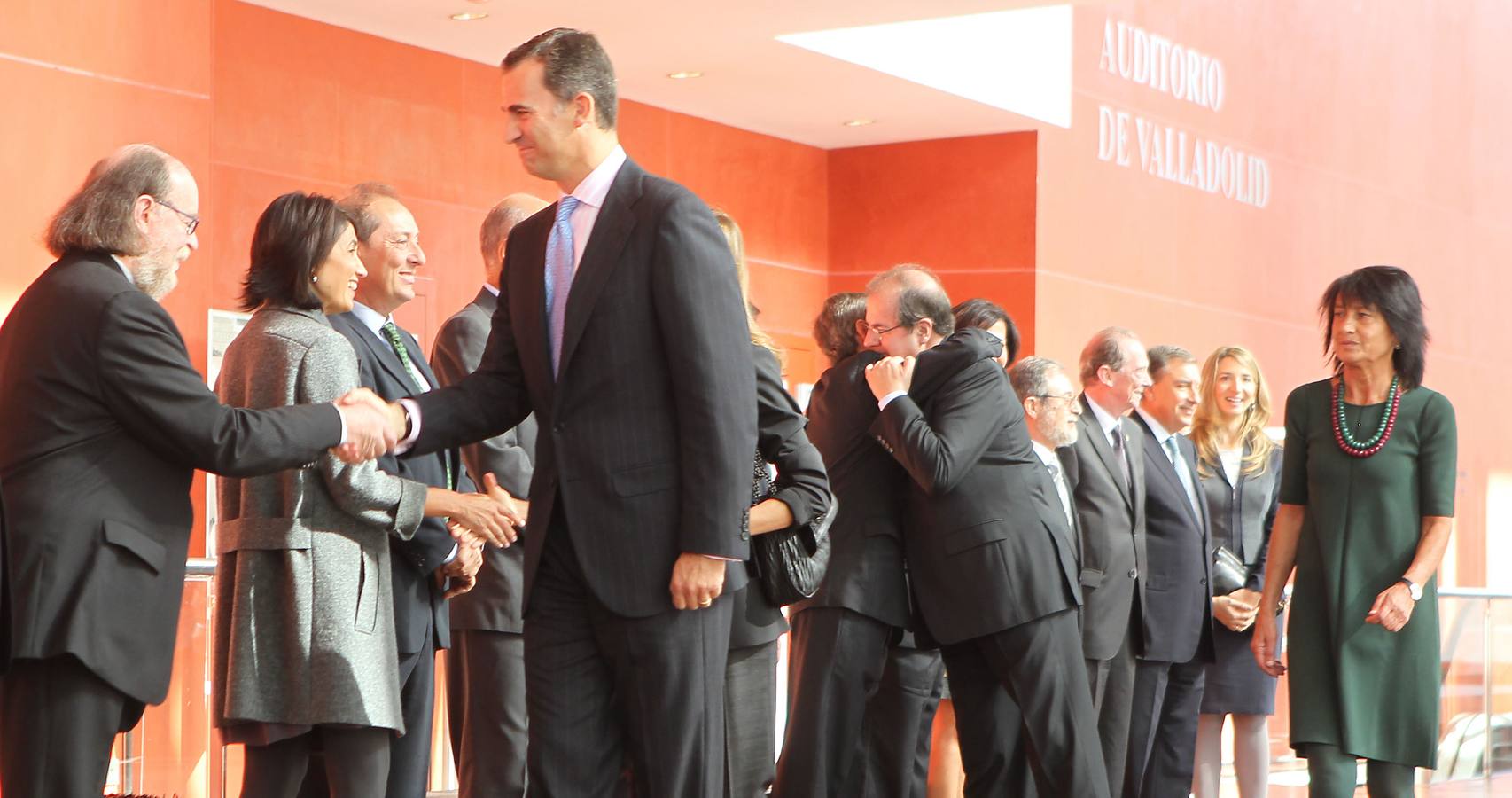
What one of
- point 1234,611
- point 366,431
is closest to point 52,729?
point 366,431

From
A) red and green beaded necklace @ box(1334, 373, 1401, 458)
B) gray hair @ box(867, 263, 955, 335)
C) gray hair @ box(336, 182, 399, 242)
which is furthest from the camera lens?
gray hair @ box(867, 263, 955, 335)

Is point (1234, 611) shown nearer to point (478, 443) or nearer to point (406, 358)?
point (478, 443)

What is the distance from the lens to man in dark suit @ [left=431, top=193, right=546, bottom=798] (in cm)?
480

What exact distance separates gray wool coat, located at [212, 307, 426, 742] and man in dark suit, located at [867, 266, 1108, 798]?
180cm

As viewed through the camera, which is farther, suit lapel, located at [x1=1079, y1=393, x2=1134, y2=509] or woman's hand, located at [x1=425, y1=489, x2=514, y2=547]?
suit lapel, located at [x1=1079, y1=393, x2=1134, y2=509]

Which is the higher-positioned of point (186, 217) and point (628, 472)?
point (186, 217)

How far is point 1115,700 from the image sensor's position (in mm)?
6273

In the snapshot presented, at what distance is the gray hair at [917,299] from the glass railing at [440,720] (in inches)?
82.9

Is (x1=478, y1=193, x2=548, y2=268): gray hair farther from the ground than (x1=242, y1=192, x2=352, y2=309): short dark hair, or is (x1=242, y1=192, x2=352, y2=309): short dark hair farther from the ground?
(x1=478, y1=193, x2=548, y2=268): gray hair

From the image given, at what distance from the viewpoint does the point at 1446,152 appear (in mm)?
17938

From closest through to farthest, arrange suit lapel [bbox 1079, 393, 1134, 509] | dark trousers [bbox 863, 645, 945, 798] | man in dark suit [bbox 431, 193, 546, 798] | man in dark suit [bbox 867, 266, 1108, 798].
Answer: man in dark suit [bbox 431, 193, 546, 798]
man in dark suit [bbox 867, 266, 1108, 798]
dark trousers [bbox 863, 645, 945, 798]
suit lapel [bbox 1079, 393, 1134, 509]

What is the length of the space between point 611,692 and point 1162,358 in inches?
157

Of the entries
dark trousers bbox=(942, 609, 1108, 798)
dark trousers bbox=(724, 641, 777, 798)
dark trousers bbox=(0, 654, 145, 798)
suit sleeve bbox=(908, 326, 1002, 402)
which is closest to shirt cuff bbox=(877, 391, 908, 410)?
suit sleeve bbox=(908, 326, 1002, 402)

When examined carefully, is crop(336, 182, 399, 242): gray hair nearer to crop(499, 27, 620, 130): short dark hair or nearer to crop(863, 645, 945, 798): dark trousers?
crop(499, 27, 620, 130): short dark hair
